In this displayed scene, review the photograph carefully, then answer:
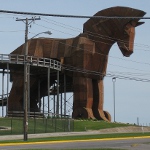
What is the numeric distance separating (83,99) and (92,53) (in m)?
5.86

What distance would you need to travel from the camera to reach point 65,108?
230 ft

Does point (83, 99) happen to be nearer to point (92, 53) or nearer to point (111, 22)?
point (92, 53)

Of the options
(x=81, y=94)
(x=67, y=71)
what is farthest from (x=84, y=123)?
(x=67, y=71)

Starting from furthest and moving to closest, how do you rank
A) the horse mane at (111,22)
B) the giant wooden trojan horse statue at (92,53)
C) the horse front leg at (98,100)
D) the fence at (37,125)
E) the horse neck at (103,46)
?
the horse front leg at (98,100)
the horse neck at (103,46)
the giant wooden trojan horse statue at (92,53)
the horse mane at (111,22)
the fence at (37,125)

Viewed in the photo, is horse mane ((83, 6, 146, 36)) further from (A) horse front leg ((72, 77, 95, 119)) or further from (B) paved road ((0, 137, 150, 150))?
(B) paved road ((0, 137, 150, 150))

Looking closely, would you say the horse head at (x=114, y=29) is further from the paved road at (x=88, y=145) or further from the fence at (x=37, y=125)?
the paved road at (x=88, y=145)

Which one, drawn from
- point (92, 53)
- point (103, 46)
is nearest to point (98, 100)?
point (92, 53)

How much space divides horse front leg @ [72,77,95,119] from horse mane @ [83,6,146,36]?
641 cm

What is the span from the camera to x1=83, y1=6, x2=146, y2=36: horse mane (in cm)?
5831

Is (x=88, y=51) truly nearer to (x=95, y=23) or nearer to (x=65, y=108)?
(x=95, y=23)

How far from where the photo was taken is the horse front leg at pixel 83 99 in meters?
60.4

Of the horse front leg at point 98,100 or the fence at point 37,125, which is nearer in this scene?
the fence at point 37,125

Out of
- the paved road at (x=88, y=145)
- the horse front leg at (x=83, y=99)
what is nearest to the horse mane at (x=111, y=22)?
the horse front leg at (x=83, y=99)

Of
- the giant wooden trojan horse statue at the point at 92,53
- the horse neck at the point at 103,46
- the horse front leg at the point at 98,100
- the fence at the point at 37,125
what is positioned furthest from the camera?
the horse front leg at the point at 98,100
